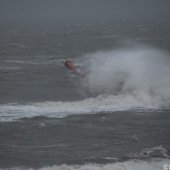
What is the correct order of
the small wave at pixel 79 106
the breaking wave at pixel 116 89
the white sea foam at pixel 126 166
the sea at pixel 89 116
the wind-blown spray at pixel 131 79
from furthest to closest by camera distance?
the wind-blown spray at pixel 131 79 → the breaking wave at pixel 116 89 → the small wave at pixel 79 106 → the sea at pixel 89 116 → the white sea foam at pixel 126 166

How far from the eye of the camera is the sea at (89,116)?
108 ft

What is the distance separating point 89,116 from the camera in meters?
41.5

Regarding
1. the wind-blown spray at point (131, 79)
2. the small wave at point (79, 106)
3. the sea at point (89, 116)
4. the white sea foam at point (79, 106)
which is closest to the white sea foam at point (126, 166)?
the sea at point (89, 116)

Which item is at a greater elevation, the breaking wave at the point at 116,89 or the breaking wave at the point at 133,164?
the breaking wave at the point at 116,89

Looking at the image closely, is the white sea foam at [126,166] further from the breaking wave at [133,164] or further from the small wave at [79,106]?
the small wave at [79,106]

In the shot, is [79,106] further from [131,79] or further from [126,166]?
[126,166]

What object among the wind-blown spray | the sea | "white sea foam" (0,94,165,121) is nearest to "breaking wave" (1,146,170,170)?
the sea

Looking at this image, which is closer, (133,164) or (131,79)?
(133,164)

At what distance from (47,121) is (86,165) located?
9290 millimetres

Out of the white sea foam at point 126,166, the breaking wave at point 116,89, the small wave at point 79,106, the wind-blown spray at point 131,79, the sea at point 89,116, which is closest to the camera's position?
the white sea foam at point 126,166

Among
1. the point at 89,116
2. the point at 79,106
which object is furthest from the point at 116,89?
the point at 89,116

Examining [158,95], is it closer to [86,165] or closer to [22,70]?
[86,165]

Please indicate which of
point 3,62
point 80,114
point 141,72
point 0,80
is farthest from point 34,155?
point 3,62

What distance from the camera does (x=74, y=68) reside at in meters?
49.7
